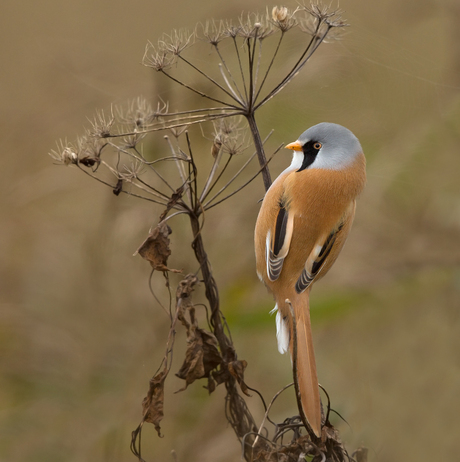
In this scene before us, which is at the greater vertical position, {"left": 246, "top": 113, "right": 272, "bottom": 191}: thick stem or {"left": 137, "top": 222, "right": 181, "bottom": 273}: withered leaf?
{"left": 246, "top": 113, "right": 272, "bottom": 191}: thick stem

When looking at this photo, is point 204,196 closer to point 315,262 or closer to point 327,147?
point 315,262

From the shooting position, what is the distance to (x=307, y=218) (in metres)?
3.07

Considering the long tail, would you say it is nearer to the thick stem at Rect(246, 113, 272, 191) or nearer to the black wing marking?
the black wing marking

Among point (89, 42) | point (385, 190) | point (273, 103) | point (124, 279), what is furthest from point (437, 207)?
point (89, 42)

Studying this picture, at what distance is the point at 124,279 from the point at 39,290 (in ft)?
2.26

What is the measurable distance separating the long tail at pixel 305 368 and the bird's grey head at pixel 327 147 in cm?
73

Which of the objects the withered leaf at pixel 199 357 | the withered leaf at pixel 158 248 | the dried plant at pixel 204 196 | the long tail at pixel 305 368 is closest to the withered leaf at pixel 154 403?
the dried plant at pixel 204 196

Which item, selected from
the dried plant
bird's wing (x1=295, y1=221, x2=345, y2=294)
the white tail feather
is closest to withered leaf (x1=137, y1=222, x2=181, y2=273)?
the dried plant

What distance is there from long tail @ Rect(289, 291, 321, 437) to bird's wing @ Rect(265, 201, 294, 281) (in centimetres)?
19

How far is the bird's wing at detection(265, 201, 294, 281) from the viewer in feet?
9.89

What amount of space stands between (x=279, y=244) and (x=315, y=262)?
0.20 meters

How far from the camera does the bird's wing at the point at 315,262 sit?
2.98 m

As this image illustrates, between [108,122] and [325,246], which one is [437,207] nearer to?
[325,246]

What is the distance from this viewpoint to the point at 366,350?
3600mm
